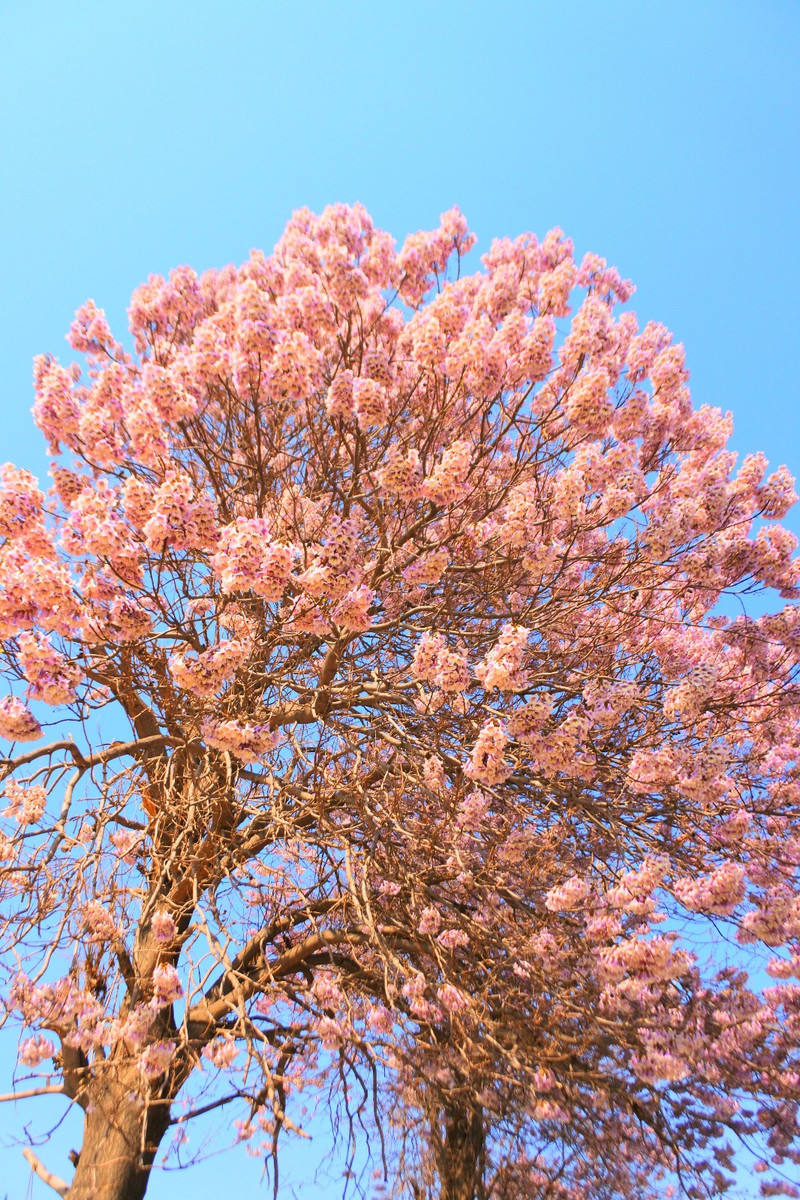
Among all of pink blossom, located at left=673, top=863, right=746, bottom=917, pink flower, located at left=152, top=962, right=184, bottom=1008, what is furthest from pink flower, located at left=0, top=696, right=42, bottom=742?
pink blossom, located at left=673, top=863, right=746, bottom=917

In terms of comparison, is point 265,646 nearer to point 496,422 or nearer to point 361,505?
point 361,505

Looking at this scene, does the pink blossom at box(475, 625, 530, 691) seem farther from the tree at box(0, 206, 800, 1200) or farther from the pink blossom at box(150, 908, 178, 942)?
the pink blossom at box(150, 908, 178, 942)

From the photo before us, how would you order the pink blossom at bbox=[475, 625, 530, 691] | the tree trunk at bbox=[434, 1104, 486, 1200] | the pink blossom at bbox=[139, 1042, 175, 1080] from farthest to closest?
the tree trunk at bbox=[434, 1104, 486, 1200] < the pink blossom at bbox=[139, 1042, 175, 1080] < the pink blossom at bbox=[475, 625, 530, 691]

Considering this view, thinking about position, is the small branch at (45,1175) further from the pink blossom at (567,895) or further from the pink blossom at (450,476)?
the pink blossom at (450,476)

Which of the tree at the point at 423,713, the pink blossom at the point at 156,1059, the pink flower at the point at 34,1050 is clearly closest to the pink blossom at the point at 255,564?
the tree at the point at 423,713

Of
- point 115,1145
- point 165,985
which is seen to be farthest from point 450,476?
point 115,1145

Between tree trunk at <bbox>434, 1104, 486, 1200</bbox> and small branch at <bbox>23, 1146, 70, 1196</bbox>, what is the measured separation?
11.1ft

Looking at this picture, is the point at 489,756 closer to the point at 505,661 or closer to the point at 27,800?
the point at 505,661

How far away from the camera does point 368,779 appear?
6699 millimetres

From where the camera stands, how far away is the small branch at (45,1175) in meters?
6.73

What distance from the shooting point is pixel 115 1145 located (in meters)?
6.30

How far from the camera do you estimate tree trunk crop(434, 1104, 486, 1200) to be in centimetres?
760

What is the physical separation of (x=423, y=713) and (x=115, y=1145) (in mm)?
4285

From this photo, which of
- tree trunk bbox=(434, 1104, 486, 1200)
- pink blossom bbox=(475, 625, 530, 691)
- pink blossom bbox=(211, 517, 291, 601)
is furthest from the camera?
tree trunk bbox=(434, 1104, 486, 1200)
